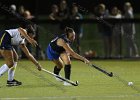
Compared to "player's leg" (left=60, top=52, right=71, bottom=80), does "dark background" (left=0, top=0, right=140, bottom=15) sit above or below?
above

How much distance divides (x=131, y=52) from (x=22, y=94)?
10.8 meters

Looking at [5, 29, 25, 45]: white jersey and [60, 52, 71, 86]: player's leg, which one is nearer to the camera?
[5, 29, 25, 45]: white jersey

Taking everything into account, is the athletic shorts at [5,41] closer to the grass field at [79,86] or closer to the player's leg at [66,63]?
the grass field at [79,86]

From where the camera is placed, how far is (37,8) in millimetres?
24922

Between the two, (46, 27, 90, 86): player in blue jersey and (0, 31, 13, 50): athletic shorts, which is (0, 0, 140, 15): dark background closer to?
(46, 27, 90, 86): player in blue jersey

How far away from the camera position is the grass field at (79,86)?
13.2m

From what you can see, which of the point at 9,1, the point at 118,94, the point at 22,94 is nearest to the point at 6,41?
the point at 22,94

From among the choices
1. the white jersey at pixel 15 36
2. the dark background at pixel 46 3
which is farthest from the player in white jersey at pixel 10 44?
the dark background at pixel 46 3

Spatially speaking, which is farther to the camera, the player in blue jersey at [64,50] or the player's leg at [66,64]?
the player's leg at [66,64]

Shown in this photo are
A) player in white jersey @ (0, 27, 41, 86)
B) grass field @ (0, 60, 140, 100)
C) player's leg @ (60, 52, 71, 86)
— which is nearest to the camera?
grass field @ (0, 60, 140, 100)

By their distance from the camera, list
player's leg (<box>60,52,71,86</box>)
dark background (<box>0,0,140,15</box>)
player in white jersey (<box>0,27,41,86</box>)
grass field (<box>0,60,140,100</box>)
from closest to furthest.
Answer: grass field (<box>0,60,140,100</box>)
player in white jersey (<box>0,27,41,86</box>)
player's leg (<box>60,52,71,86</box>)
dark background (<box>0,0,140,15</box>)

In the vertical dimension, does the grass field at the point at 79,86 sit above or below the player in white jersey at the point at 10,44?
below

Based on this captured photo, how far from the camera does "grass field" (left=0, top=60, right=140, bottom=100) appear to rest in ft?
43.2

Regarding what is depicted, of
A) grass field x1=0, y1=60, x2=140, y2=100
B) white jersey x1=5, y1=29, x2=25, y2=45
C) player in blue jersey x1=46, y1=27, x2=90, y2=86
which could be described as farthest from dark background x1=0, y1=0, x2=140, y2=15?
white jersey x1=5, y1=29, x2=25, y2=45
